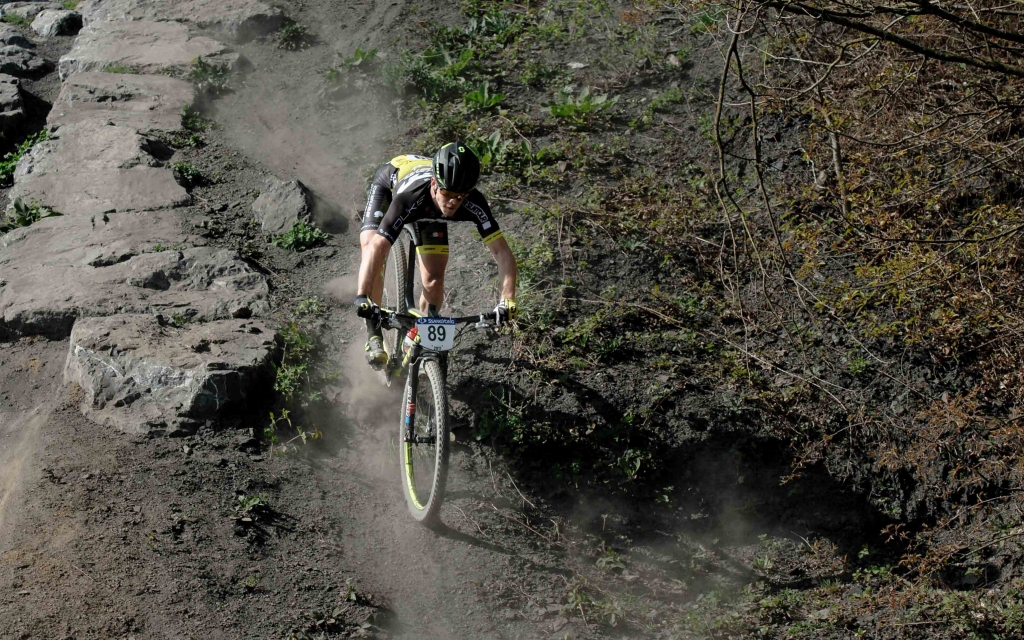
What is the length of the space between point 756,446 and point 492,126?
200 inches

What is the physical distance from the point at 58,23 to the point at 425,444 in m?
10.7

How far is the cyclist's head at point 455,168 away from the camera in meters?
5.23

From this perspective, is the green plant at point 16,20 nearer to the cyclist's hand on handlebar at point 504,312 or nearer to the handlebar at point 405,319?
the handlebar at point 405,319

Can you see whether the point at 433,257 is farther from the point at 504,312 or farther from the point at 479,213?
the point at 504,312

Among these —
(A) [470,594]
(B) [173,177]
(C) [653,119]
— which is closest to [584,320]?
(A) [470,594]

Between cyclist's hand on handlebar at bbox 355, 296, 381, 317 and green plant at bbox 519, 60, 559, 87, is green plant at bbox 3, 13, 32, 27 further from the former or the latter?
cyclist's hand on handlebar at bbox 355, 296, 381, 317

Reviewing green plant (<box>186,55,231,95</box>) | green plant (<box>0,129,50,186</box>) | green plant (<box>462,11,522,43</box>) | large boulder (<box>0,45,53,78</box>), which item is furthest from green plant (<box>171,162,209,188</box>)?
green plant (<box>462,11,522,43</box>)

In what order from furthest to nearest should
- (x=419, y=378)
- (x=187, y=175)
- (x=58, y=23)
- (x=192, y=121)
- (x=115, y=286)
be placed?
(x=58, y=23), (x=192, y=121), (x=187, y=175), (x=115, y=286), (x=419, y=378)

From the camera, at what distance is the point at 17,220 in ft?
27.2

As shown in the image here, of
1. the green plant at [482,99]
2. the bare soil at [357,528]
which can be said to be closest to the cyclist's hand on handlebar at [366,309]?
the bare soil at [357,528]

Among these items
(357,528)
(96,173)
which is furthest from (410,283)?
(96,173)

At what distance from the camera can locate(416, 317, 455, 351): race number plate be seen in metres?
5.15

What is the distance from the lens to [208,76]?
35.8ft

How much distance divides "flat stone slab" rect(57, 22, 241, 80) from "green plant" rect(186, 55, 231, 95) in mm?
83
